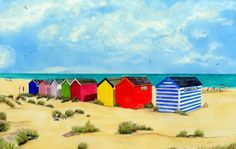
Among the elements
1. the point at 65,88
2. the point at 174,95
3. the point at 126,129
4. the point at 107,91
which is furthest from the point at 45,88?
the point at 126,129

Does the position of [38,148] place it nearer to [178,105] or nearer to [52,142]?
[52,142]

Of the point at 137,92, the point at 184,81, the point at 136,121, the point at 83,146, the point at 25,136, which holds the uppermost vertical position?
the point at 184,81

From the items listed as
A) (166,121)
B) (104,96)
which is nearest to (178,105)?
(166,121)

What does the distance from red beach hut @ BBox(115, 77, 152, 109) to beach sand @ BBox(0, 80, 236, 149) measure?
1.27m

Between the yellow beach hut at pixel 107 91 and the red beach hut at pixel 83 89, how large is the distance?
310 centimetres

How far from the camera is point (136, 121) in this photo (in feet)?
73.3

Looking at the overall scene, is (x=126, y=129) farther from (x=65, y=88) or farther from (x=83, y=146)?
(x=65, y=88)

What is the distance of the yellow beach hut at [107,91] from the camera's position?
3042cm

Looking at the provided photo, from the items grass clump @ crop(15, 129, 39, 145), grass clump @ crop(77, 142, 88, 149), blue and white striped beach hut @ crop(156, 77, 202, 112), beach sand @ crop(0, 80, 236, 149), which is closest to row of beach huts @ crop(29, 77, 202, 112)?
blue and white striped beach hut @ crop(156, 77, 202, 112)

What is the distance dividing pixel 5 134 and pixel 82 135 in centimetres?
316

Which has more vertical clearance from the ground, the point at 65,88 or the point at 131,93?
the point at 65,88

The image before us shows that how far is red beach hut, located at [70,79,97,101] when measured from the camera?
34125mm

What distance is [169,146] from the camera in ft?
44.7

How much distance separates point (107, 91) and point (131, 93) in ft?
8.16
